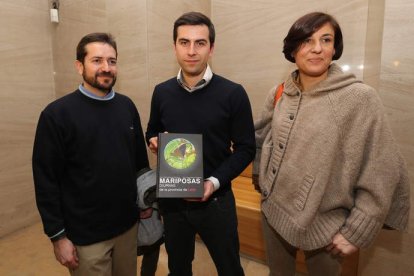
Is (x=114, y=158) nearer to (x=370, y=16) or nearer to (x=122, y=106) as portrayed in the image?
(x=122, y=106)

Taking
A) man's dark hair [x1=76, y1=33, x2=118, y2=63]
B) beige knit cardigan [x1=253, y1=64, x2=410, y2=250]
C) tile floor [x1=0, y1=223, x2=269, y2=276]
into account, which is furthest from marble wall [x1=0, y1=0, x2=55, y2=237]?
beige knit cardigan [x1=253, y1=64, x2=410, y2=250]

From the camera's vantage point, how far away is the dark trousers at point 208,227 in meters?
1.52

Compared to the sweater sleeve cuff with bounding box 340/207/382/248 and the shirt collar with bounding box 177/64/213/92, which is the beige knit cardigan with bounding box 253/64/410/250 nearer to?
the sweater sleeve cuff with bounding box 340/207/382/248

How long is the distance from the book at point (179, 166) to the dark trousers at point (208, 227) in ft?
0.59

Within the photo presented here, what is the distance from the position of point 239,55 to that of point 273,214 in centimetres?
189

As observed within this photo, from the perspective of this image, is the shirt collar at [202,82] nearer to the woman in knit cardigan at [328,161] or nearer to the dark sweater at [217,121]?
the dark sweater at [217,121]

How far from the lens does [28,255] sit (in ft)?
8.36

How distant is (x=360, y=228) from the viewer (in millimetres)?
1138

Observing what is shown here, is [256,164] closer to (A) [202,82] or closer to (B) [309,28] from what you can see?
(A) [202,82]

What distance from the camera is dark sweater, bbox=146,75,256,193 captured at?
1.49 m

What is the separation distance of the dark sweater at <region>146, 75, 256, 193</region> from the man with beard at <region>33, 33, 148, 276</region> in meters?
0.26

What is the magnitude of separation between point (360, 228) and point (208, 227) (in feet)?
2.24

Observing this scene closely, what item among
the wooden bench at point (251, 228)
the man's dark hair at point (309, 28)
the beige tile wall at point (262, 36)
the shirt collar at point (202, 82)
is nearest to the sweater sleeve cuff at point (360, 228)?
the man's dark hair at point (309, 28)

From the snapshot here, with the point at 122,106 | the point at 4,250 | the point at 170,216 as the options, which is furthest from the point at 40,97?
the point at 170,216
